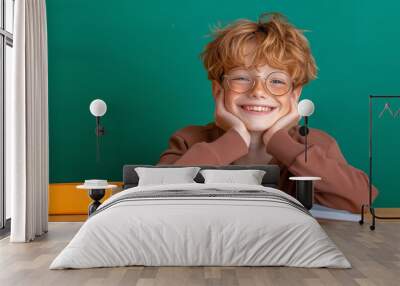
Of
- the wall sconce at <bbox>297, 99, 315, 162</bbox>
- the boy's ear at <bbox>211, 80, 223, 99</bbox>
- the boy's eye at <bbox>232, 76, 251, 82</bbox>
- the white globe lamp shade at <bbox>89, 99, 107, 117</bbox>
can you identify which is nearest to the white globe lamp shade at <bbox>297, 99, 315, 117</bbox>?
the wall sconce at <bbox>297, 99, 315, 162</bbox>

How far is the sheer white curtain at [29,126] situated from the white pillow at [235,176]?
1.82 meters

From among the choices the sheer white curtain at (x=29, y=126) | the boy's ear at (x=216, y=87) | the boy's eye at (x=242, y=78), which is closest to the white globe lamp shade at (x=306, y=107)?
the boy's eye at (x=242, y=78)

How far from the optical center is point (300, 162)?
284 inches

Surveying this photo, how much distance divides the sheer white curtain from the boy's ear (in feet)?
7.26

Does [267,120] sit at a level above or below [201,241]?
above

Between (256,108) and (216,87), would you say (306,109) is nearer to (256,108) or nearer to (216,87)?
(256,108)

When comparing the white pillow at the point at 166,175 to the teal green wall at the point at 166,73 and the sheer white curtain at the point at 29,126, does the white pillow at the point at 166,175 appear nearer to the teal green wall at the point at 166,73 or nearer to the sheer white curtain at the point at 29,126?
the teal green wall at the point at 166,73

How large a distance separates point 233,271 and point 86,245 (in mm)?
1091

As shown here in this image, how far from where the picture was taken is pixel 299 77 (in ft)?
24.2

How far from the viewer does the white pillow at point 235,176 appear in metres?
6.36

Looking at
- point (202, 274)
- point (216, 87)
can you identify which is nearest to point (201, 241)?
point (202, 274)

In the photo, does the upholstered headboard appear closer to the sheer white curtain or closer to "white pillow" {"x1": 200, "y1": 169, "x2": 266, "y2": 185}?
"white pillow" {"x1": 200, "y1": 169, "x2": 266, "y2": 185}

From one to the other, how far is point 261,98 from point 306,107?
1.88 feet

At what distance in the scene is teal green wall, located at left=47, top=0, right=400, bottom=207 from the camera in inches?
293
